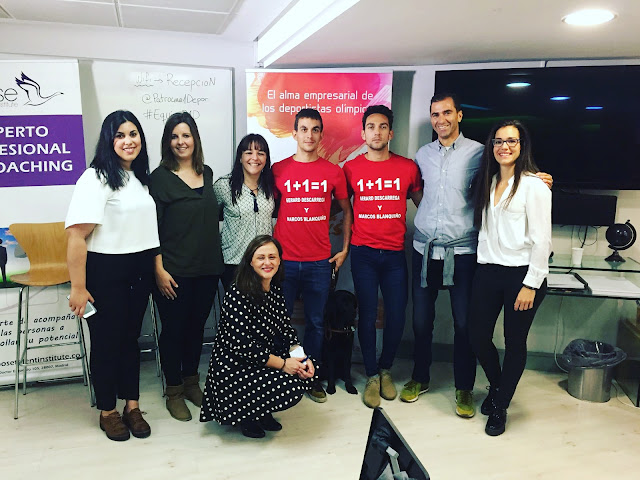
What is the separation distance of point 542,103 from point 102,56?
263cm

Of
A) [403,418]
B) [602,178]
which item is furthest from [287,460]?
[602,178]

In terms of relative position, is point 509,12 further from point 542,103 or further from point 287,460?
point 287,460

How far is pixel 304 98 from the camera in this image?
10.5ft

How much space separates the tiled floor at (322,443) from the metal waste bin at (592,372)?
63 mm

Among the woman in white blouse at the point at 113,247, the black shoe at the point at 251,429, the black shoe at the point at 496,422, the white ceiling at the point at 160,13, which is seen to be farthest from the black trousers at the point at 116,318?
the black shoe at the point at 496,422

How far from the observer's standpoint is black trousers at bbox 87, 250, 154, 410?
2.29 meters

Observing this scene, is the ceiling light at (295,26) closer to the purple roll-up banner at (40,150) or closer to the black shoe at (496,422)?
the purple roll-up banner at (40,150)

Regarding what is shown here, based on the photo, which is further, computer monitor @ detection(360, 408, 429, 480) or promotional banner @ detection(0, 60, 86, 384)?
promotional banner @ detection(0, 60, 86, 384)

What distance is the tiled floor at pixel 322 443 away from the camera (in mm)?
2266

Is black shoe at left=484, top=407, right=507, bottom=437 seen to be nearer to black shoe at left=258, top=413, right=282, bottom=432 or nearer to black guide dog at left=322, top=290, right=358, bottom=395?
black guide dog at left=322, top=290, right=358, bottom=395

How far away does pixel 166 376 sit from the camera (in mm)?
2693

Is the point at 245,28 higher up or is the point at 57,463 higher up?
the point at 245,28

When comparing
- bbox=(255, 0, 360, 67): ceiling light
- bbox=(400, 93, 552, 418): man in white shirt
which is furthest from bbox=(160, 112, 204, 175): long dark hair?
bbox=(400, 93, 552, 418): man in white shirt

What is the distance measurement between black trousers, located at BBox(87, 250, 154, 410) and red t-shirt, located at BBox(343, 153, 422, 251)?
1.12m
